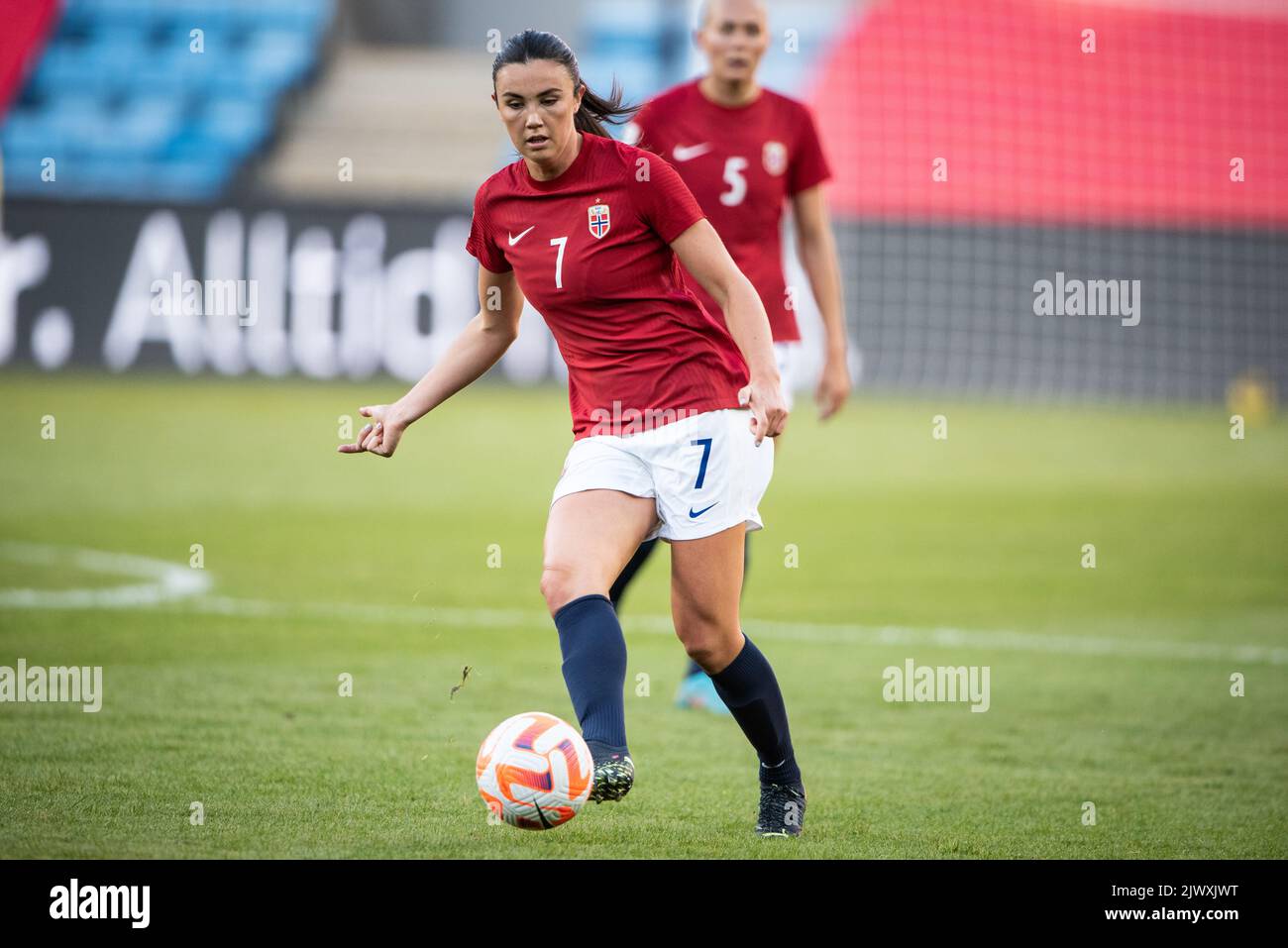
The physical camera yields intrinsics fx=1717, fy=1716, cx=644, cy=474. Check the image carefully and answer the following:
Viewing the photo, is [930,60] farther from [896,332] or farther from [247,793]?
[247,793]

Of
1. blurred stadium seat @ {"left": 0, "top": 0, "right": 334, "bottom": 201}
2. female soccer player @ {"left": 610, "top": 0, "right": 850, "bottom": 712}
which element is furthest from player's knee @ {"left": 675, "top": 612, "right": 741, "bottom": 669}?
blurred stadium seat @ {"left": 0, "top": 0, "right": 334, "bottom": 201}

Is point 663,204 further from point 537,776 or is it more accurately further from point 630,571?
point 630,571

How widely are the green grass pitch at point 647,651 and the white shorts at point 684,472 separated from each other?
3.02 ft

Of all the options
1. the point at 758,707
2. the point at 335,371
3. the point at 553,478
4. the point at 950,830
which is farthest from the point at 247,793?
the point at 335,371

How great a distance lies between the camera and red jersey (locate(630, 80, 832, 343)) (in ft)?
22.4

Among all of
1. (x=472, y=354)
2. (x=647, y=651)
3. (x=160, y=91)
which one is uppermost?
(x=160, y=91)

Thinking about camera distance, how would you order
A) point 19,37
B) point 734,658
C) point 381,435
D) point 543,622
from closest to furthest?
point 734,658 < point 381,435 < point 543,622 < point 19,37

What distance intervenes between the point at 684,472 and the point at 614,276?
1.89 ft

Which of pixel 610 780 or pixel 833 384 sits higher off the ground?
pixel 833 384

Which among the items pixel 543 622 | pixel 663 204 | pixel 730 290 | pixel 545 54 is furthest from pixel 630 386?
pixel 543 622

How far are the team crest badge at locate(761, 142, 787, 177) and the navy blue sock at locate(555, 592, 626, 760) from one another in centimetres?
280

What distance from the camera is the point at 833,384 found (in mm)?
7141

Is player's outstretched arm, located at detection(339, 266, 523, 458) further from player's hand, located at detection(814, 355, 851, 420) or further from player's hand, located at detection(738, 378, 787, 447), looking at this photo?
player's hand, located at detection(814, 355, 851, 420)

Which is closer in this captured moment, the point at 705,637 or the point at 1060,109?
the point at 705,637
